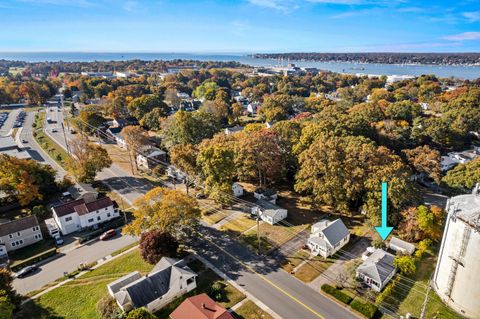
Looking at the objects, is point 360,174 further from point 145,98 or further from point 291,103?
point 145,98

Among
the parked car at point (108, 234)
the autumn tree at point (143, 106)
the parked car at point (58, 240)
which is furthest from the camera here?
the autumn tree at point (143, 106)

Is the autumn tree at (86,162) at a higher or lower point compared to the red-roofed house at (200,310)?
higher

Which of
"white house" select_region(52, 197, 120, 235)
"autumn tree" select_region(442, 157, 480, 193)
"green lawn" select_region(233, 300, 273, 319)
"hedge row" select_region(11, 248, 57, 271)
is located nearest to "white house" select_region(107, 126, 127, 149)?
"white house" select_region(52, 197, 120, 235)

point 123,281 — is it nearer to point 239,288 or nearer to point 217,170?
point 239,288

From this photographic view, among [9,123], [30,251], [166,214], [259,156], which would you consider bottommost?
[30,251]

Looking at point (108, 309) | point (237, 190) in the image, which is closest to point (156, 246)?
point (108, 309)

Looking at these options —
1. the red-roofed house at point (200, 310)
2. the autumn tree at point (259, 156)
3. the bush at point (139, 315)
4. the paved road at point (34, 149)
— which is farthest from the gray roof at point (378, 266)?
the paved road at point (34, 149)

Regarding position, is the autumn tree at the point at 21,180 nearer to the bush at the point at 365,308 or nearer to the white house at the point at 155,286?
the white house at the point at 155,286
